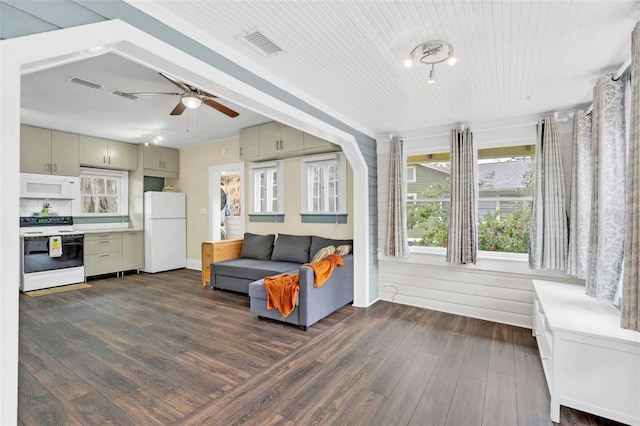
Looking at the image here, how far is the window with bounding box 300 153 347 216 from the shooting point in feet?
15.6

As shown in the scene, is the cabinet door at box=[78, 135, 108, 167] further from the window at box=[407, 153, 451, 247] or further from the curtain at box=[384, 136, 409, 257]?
the window at box=[407, 153, 451, 247]

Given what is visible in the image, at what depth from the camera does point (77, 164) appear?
5.64 m

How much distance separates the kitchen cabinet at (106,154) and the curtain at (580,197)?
24.5 feet

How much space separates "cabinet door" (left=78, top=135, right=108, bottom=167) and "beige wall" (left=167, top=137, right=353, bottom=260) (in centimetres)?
140

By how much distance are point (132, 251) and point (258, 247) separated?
307cm

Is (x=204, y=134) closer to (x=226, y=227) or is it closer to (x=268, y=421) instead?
(x=226, y=227)

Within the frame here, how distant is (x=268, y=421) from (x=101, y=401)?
1.23 m

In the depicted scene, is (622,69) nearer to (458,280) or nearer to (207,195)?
(458,280)

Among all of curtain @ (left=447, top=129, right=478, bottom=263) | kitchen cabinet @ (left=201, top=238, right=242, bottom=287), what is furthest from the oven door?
curtain @ (left=447, top=129, right=478, bottom=263)

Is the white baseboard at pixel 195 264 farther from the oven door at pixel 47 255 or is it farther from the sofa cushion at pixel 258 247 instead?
the oven door at pixel 47 255

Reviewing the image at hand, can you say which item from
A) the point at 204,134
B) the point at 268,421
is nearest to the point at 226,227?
the point at 204,134

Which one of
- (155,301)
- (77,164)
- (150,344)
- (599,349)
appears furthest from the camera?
(77,164)

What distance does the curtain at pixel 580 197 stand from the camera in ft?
9.48

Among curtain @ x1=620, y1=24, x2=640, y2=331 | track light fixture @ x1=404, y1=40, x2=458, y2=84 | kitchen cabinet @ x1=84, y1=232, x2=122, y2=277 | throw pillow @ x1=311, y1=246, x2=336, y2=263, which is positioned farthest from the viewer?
kitchen cabinet @ x1=84, y1=232, x2=122, y2=277
